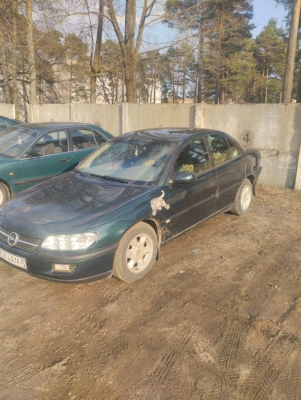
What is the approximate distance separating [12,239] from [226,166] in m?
3.16

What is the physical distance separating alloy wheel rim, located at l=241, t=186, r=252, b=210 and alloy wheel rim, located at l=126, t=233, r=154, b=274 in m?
2.53

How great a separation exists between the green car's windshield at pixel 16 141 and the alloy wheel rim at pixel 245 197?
3.93m

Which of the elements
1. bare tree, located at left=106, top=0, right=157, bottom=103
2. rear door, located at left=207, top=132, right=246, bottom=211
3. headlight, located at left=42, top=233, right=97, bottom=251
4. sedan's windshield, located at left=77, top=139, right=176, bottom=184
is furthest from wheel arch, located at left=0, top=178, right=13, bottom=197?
bare tree, located at left=106, top=0, right=157, bottom=103

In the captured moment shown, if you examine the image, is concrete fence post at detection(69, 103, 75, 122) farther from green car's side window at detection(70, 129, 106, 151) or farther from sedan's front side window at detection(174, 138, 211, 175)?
sedan's front side window at detection(174, 138, 211, 175)

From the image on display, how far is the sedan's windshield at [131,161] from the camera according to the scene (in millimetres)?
4031

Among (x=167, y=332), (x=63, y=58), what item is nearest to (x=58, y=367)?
(x=167, y=332)

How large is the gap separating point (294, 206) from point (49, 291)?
494 centimetres

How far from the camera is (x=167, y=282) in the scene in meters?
3.62

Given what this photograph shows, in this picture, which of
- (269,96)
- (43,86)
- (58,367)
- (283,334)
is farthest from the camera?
Result: (269,96)

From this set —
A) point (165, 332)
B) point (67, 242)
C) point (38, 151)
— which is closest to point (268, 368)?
point (165, 332)

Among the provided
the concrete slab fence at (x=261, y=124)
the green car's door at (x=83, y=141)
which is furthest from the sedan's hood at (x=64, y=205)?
the concrete slab fence at (x=261, y=124)

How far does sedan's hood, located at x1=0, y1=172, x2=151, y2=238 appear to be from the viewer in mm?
3162

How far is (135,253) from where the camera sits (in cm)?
352

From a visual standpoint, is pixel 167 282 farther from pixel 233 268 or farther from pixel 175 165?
pixel 175 165
